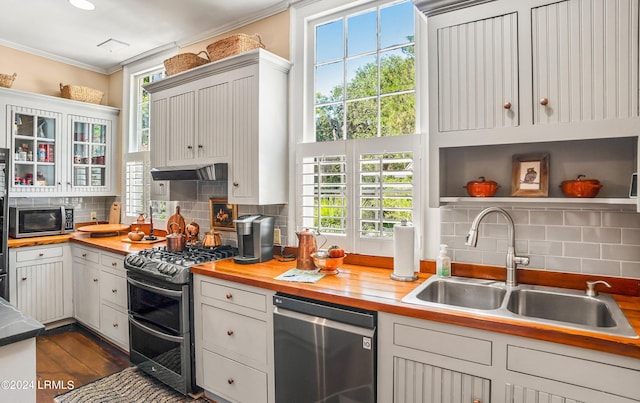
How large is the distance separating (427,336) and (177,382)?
1793 mm

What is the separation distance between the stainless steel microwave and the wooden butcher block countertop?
2226 mm

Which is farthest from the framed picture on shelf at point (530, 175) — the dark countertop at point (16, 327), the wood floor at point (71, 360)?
the wood floor at point (71, 360)

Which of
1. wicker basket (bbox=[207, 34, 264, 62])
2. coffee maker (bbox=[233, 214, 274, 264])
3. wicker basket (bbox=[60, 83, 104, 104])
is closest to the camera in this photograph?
coffee maker (bbox=[233, 214, 274, 264])

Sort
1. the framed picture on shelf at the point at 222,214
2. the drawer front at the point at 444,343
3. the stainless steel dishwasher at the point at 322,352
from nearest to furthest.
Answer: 1. the drawer front at the point at 444,343
2. the stainless steel dishwasher at the point at 322,352
3. the framed picture on shelf at the point at 222,214

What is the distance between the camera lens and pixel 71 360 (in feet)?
9.73

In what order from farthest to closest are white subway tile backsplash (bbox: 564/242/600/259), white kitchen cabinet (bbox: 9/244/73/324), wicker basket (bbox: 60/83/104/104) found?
wicker basket (bbox: 60/83/104/104) → white kitchen cabinet (bbox: 9/244/73/324) → white subway tile backsplash (bbox: 564/242/600/259)

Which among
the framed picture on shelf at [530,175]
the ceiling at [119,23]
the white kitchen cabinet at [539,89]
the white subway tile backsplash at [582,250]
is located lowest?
the white subway tile backsplash at [582,250]

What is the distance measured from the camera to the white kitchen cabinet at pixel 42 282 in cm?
327

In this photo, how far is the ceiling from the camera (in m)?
2.82

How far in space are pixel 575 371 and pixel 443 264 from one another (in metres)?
0.81

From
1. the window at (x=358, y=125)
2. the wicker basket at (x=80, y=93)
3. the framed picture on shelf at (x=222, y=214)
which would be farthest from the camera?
the wicker basket at (x=80, y=93)

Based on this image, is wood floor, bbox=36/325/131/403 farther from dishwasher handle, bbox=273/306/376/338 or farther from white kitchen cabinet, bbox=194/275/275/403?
dishwasher handle, bbox=273/306/376/338

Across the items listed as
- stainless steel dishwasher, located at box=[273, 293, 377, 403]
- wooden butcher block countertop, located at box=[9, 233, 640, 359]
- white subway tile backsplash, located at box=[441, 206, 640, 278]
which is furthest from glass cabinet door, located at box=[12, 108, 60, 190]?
white subway tile backsplash, located at box=[441, 206, 640, 278]

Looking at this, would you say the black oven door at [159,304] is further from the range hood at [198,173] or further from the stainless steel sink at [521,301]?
the stainless steel sink at [521,301]
